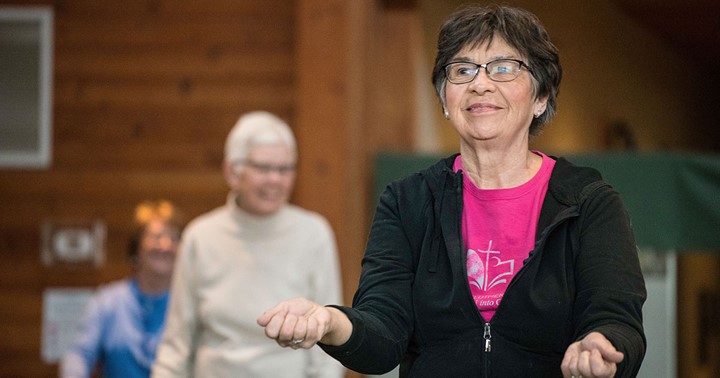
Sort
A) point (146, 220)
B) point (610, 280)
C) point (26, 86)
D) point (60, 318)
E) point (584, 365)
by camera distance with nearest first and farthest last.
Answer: point (584, 365) < point (610, 280) < point (146, 220) < point (60, 318) < point (26, 86)

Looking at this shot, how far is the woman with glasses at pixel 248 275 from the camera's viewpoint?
4.12 meters

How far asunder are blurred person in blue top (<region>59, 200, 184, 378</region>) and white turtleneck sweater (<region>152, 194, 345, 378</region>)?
0.53m

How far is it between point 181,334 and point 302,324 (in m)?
2.32

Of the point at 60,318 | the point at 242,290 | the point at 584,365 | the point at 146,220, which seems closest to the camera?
the point at 584,365

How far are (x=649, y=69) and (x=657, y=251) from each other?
5.67 metres

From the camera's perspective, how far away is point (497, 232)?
2252 millimetres

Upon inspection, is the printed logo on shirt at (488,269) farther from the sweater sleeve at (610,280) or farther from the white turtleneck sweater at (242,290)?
the white turtleneck sweater at (242,290)

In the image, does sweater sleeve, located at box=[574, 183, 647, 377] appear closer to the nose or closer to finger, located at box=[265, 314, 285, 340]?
the nose

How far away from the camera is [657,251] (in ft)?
18.4

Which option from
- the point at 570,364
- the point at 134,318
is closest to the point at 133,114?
the point at 134,318

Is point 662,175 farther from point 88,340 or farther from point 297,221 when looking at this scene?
A: point 88,340

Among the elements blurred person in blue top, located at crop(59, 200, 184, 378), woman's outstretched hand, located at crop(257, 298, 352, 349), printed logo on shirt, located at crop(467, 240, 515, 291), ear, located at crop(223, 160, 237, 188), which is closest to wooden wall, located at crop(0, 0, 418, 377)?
blurred person in blue top, located at crop(59, 200, 184, 378)

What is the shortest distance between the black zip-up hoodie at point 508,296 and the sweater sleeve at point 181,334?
2.02m

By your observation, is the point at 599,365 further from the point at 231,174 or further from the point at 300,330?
the point at 231,174
